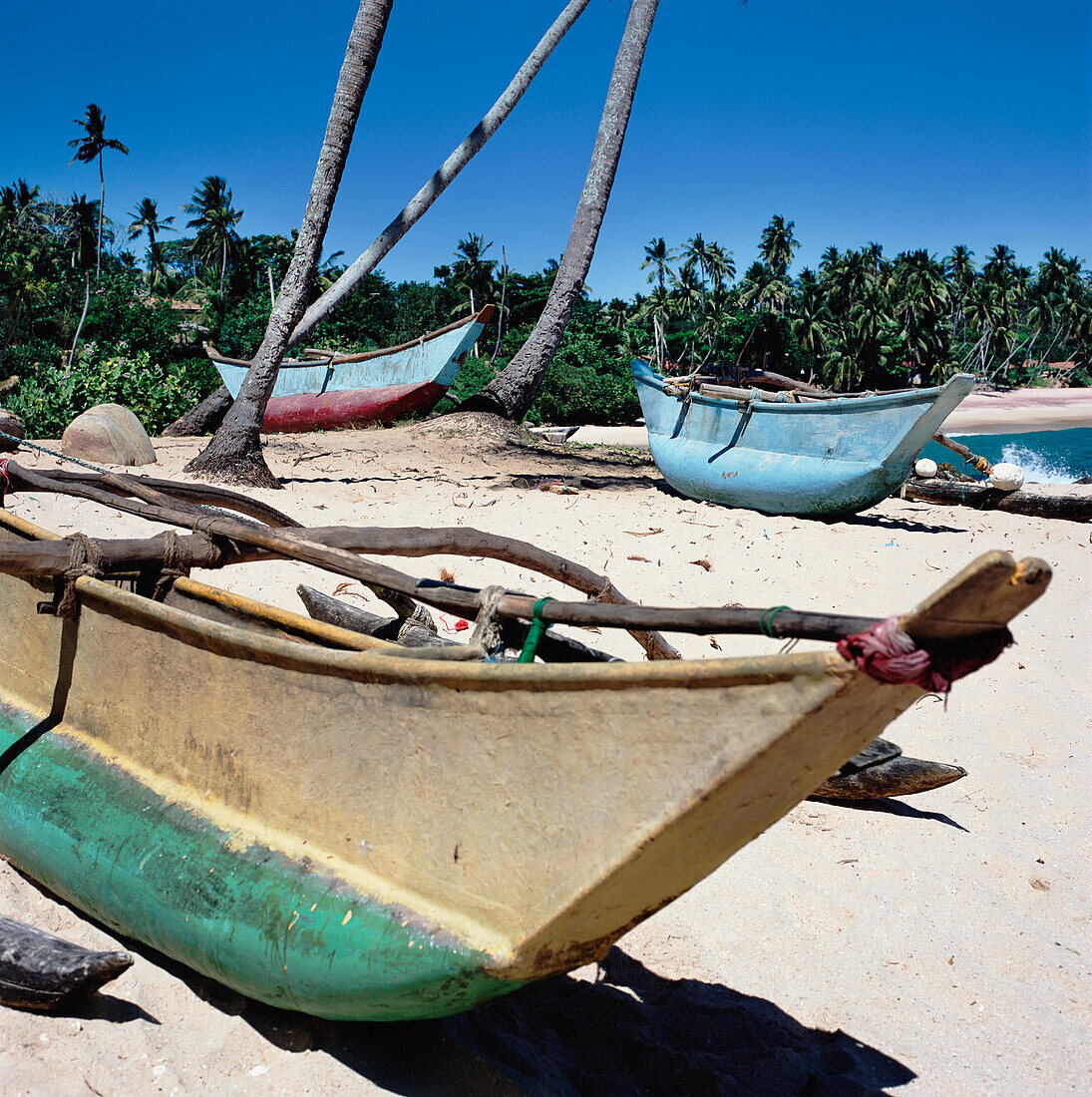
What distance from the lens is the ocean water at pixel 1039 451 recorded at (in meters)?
21.6

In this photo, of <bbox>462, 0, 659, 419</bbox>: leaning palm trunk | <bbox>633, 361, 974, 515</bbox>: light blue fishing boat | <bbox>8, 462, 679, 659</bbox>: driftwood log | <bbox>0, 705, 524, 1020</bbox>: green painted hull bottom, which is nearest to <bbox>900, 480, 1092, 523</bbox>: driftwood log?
<bbox>633, 361, 974, 515</bbox>: light blue fishing boat

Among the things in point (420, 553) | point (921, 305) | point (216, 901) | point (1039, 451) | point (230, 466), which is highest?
point (921, 305)

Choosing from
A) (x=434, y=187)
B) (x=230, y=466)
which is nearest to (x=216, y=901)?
(x=230, y=466)

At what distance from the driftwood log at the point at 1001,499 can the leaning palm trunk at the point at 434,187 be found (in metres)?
6.59

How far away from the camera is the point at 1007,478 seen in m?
9.20

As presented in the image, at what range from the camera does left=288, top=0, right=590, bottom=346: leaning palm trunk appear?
920 centimetres

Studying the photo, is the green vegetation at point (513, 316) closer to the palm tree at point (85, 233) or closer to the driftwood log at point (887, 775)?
the palm tree at point (85, 233)

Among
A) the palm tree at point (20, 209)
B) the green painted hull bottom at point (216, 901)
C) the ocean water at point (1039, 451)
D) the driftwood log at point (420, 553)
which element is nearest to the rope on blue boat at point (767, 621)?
the driftwood log at point (420, 553)

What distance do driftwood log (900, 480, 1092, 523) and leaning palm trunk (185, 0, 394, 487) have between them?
7440 mm

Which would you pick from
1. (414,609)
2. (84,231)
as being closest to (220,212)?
(84,231)

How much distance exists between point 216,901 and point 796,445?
7.96 metres

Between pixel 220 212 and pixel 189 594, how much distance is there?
43.8 m

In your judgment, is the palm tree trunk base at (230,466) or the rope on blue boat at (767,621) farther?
the palm tree trunk base at (230,466)

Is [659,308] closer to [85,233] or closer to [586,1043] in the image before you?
[85,233]
